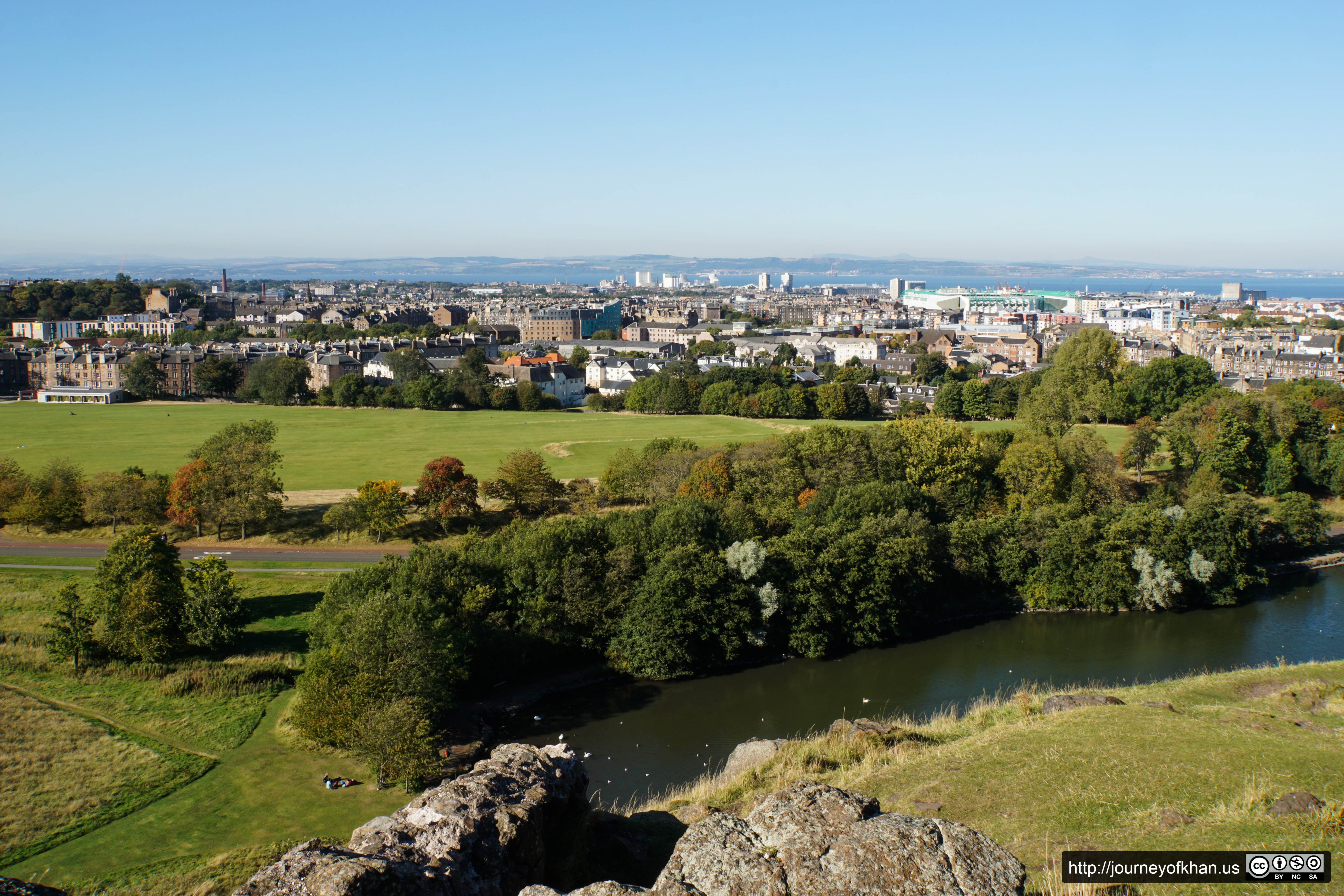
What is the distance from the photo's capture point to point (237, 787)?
17.0 metres

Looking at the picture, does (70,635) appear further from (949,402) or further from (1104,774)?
(949,402)

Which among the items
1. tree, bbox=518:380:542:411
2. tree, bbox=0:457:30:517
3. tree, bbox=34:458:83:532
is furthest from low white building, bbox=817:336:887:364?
tree, bbox=0:457:30:517

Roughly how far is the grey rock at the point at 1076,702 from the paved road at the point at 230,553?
76.7ft

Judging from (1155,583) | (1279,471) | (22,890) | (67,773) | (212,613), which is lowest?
(67,773)

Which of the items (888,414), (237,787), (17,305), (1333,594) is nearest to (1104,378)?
(888,414)

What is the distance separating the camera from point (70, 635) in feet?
72.6

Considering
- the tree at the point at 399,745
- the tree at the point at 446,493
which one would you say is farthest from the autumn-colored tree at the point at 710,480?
the tree at the point at 399,745

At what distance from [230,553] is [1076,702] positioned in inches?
1134

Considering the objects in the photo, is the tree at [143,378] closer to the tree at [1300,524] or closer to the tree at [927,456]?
the tree at [927,456]

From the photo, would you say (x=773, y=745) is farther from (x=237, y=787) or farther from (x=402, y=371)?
(x=402, y=371)

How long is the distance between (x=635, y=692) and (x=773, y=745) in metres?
8.16

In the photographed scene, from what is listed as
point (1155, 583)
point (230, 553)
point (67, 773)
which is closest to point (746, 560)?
point (1155, 583)

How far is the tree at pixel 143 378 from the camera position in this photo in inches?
3258

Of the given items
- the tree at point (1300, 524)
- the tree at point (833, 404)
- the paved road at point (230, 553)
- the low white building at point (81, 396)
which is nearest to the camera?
the paved road at point (230, 553)
